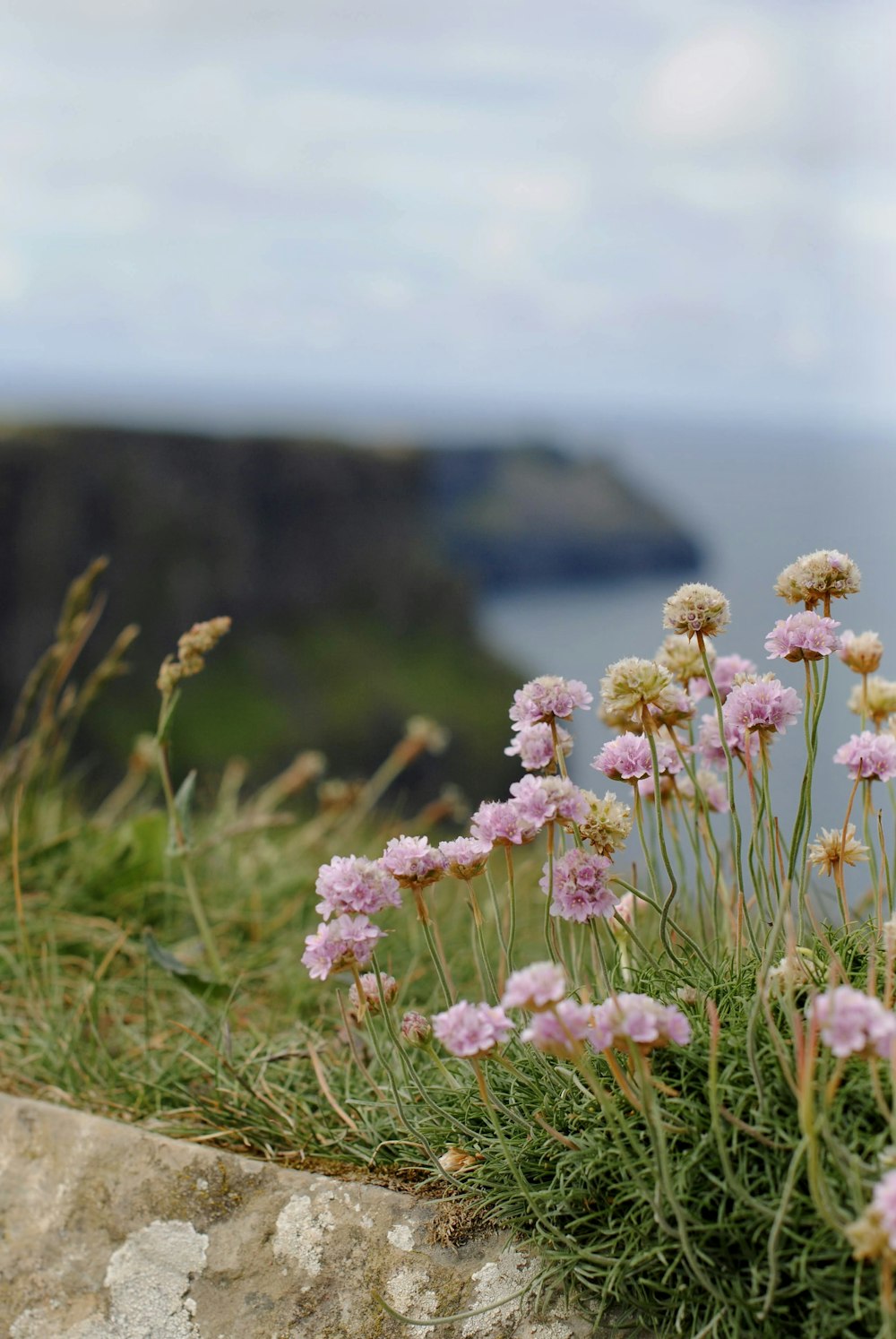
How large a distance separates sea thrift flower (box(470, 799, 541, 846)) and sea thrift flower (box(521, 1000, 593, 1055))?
0.85 ft

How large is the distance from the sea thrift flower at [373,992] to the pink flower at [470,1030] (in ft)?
1.19

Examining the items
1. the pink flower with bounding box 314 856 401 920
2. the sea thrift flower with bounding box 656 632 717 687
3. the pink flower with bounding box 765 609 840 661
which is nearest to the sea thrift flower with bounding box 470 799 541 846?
the pink flower with bounding box 314 856 401 920

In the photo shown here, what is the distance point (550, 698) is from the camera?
1.51 metres

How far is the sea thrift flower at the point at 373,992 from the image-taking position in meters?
1.60

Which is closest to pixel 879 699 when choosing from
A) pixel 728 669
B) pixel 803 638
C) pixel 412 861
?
pixel 728 669

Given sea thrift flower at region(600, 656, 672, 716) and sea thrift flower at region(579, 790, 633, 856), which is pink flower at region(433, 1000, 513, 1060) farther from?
sea thrift flower at region(600, 656, 672, 716)

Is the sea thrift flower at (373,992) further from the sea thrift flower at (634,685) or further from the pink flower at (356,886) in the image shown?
the sea thrift flower at (634,685)

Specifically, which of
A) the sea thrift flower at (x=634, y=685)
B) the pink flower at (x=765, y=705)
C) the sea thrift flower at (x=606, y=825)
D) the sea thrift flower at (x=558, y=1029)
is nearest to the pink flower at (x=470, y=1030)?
the sea thrift flower at (x=558, y=1029)

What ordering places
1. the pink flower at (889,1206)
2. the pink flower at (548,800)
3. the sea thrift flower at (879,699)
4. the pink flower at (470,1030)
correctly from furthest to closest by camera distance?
1. the sea thrift flower at (879,699)
2. the pink flower at (548,800)
3. the pink flower at (470,1030)
4. the pink flower at (889,1206)

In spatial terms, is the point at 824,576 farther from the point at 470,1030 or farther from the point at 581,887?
the point at 470,1030

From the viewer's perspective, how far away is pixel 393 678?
44938mm

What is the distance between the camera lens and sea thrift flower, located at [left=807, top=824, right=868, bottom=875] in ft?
5.31

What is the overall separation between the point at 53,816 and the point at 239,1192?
206 centimetres

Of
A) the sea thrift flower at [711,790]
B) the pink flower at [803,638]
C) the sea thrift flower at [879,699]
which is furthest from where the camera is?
the sea thrift flower at [711,790]
